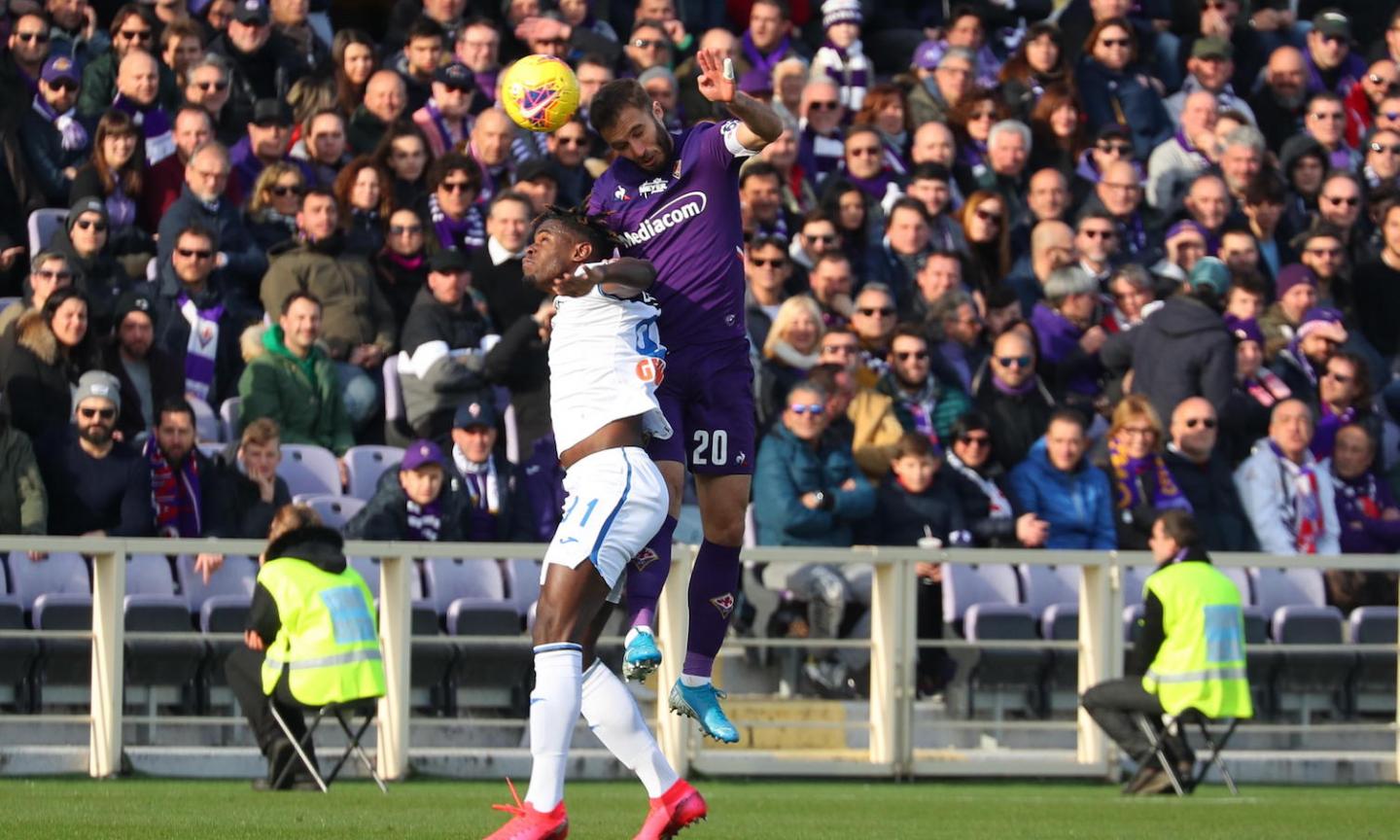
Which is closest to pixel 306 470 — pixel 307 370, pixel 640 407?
pixel 307 370

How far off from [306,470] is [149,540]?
149 centimetres

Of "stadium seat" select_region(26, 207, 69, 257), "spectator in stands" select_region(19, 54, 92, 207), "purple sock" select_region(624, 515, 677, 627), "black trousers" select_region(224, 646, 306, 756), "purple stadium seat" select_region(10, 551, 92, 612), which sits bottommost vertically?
"black trousers" select_region(224, 646, 306, 756)

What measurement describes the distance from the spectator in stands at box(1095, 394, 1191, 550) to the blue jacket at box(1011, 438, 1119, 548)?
8.6 inches

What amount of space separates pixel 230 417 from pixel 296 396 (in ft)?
1.30

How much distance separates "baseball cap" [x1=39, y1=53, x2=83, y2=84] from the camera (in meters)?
16.3

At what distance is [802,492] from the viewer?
15812 millimetres

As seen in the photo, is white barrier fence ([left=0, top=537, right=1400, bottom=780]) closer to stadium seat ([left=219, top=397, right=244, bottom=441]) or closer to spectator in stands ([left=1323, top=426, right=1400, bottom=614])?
stadium seat ([left=219, top=397, right=244, bottom=441])

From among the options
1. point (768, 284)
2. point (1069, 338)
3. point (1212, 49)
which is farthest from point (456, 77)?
point (1212, 49)

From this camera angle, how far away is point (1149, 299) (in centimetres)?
1855

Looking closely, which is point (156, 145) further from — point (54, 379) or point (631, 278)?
point (631, 278)

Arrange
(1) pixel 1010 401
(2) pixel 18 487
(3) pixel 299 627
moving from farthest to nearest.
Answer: (1) pixel 1010 401, (2) pixel 18 487, (3) pixel 299 627

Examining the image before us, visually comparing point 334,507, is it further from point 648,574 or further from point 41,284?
point 648,574

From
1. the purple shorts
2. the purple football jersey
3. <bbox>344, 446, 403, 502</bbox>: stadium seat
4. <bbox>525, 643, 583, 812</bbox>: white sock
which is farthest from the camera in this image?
<bbox>344, 446, 403, 502</bbox>: stadium seat

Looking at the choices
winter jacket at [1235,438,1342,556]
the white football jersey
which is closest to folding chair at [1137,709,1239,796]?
winter jacket at [1235,438,1342,556]
